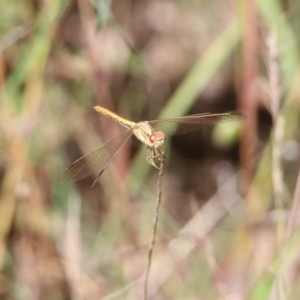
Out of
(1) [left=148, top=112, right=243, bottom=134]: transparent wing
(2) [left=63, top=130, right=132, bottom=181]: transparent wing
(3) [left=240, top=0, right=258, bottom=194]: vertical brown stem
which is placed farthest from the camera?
(3) [left=240, top=0, right=258, bottom=194]: vertical brown stem

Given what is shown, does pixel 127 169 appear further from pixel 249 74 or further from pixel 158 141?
pixel 158 141

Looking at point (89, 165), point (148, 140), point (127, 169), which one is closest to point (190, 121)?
point (148, 140)

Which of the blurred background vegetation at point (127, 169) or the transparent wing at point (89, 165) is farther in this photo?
the blurred background vegetation at point (127, 169)

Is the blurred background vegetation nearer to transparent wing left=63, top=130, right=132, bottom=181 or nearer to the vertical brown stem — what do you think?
the vertical brown stem

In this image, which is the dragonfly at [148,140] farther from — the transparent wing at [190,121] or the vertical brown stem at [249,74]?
the vertical brown stem at [249,74]

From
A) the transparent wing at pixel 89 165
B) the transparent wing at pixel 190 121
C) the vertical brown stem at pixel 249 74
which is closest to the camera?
the transparent wing at pixel 89 165

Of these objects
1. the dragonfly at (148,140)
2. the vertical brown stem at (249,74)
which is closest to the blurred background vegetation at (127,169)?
the vertical brown stem at (249,74)

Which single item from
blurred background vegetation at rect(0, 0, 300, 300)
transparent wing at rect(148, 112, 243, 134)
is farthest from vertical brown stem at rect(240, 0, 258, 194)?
transparent wing at rect(148, 112, 243, 134)
